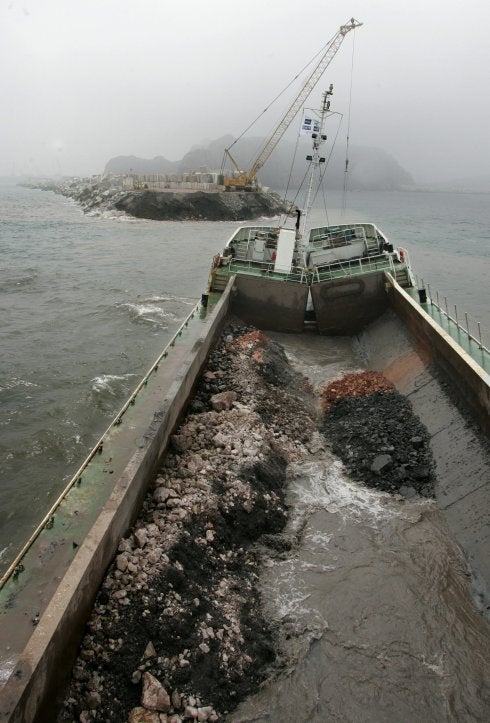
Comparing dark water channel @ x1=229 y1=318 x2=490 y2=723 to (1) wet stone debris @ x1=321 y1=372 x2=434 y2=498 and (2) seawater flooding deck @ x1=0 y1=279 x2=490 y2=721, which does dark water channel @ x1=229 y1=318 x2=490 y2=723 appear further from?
(1) wet stone debris @ x1=321 y1=372 x2=434 y2=498

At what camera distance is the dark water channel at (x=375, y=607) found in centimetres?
589

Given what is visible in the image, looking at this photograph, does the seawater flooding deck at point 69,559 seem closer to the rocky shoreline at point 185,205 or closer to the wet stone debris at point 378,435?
the wet stone debris at point 378,435

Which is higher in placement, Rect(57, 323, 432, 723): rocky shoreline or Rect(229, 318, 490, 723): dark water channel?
Rect(57, 323, 432, 723): rocky shoreline

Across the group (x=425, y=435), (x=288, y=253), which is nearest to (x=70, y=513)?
(x=425, y=435)

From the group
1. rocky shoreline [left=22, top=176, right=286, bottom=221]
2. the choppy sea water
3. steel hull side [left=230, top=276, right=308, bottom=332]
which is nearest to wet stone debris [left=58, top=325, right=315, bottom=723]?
the choppy sea water

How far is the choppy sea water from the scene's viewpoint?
443 inches

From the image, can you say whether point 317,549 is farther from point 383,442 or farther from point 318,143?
point 318,143

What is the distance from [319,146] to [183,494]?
17583 mm

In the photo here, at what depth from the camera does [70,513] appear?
7.12 metres

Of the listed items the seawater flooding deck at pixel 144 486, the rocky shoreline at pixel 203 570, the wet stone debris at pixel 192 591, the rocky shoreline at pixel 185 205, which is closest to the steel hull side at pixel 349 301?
the seawater flooding deck at pixel 144 486

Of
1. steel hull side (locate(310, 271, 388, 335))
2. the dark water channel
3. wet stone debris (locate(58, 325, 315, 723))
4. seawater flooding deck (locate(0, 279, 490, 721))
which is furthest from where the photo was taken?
steel hull side (locate(310, 271, 388, 335))

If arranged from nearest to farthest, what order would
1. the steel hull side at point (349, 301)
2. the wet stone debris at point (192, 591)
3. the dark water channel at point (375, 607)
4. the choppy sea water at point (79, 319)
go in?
1. the wet stone debris at point (192, 591)
2. the dark water channel at point (375, 607)
3. the choppy sea water at point (79, 319)
4. the steel hull side at point (349, 301)

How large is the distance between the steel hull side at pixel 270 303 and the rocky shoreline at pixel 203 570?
6.69 metres

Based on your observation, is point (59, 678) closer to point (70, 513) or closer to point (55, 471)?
point (70, 513)
